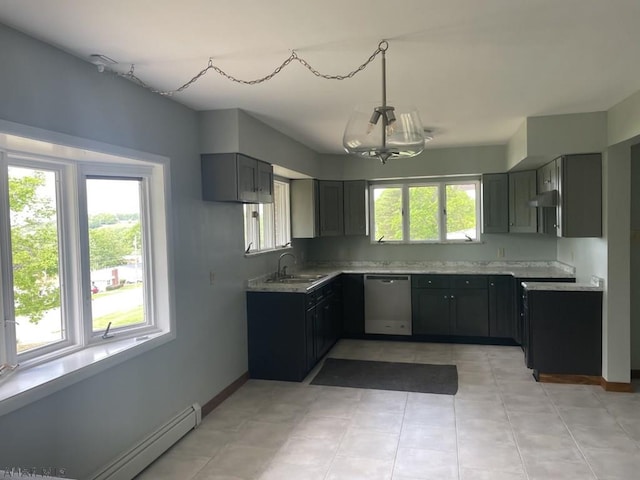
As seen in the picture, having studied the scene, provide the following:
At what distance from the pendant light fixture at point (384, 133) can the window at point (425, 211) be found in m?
3.95

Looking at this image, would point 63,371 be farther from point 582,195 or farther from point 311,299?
point 582,195

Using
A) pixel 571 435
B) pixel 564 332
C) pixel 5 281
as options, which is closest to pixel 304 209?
pixel 564 332

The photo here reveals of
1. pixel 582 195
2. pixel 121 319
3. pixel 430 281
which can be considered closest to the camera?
pixel 121 319

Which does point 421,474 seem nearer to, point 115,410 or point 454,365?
point 115,410

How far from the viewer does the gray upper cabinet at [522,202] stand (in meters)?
5.44

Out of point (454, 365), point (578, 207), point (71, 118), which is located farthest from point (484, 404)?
point (71, 118)

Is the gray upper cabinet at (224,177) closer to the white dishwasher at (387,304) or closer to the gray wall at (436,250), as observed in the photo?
the white dishwasher at (387,304)

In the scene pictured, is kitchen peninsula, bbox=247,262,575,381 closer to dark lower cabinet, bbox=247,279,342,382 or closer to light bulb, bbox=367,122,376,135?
dark lower cabinet, bbox=247,279,342,382

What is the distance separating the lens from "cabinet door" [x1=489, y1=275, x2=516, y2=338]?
5.39 meters

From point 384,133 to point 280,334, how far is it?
263 centimetres

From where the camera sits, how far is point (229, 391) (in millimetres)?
4020

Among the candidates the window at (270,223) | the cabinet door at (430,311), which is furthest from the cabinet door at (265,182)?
the cabinet door at (430,311)

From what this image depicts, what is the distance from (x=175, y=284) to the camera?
3.33m

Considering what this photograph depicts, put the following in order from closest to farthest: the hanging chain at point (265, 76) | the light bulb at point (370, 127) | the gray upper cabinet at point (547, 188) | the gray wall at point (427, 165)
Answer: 1. the light bulb at point (370, 127)
2. the hanging chain at point (265, 76)
3. the gray upper cabinet at point (547, 188)
4. the gray wall at point (427, 165)
